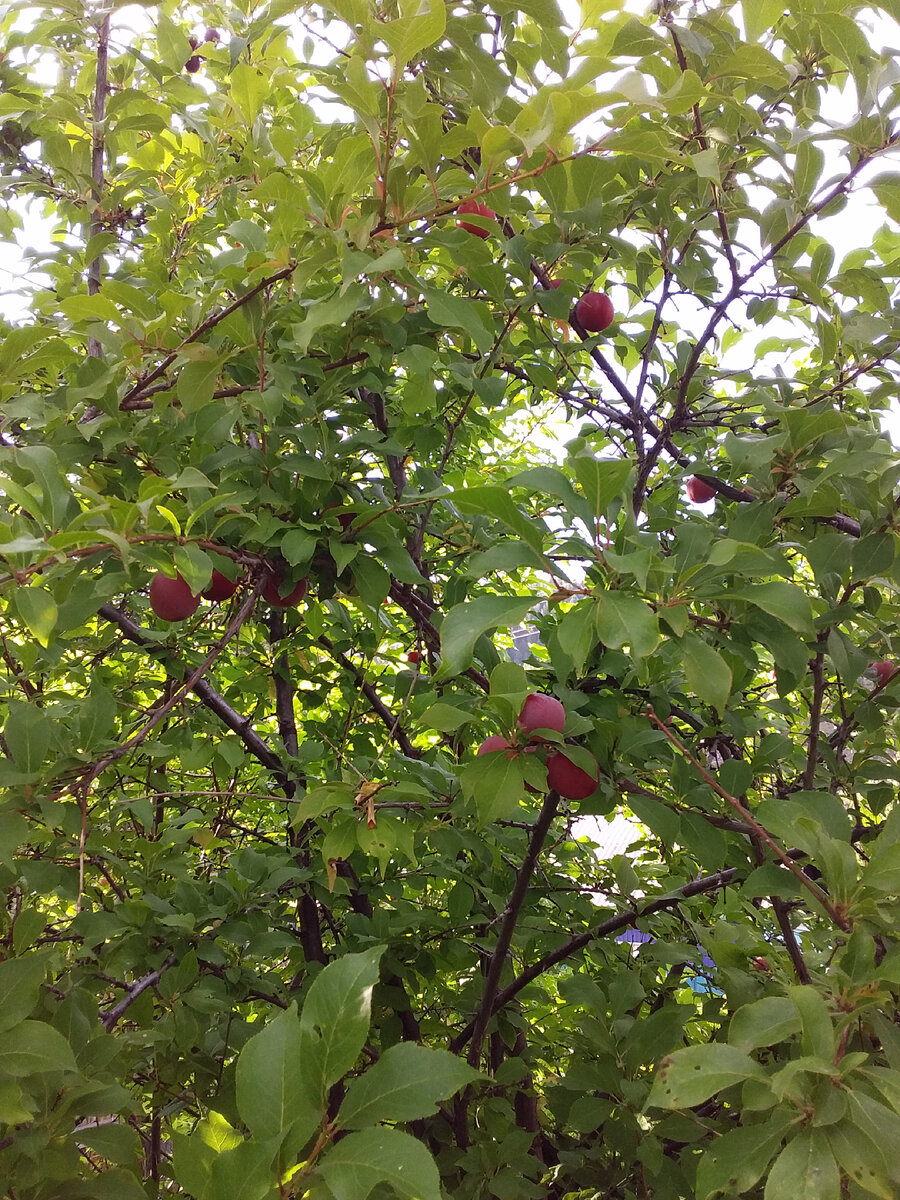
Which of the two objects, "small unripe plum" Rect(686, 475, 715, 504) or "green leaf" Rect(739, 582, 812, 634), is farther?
"small unripe plum" Rect(686, 475, 715, 504)

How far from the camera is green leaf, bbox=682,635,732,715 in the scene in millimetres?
792

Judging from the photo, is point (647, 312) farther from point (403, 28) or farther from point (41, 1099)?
point (41, 1099)

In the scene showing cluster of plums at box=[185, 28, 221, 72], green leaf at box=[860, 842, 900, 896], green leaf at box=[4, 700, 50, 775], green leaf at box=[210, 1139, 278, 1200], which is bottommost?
green leaf at box=[210, 1139, 278, 1200]

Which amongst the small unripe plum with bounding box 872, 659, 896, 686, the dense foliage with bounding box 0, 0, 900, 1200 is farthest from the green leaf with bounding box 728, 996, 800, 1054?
the small unripe plum with bounding box 872, 659, 896, 686

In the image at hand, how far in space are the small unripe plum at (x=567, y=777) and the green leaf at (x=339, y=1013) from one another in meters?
0.34

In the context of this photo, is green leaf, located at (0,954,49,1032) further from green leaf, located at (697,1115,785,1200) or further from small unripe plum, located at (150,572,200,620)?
green leaf, located at (697,1115,785,1200)

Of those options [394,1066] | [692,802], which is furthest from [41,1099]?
[692,802]

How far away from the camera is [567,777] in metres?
0.98

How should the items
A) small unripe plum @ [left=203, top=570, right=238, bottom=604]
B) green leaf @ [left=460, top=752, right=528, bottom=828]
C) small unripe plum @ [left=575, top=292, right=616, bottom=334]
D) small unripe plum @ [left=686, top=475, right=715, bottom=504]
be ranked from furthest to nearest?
small unripe plum @ [left=686, top=475, right=715, bottom=504]
small unripe plum @ [left=575, top=292, right=616, bottom=334]
small unripe plum @ [left=203, top=570, right=238, bottom=604]
green leaf @ [left=460, top=752, right=528, bottom=828]

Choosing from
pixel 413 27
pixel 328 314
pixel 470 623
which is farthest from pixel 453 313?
pixel 470 623

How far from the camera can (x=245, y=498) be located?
42.7 inches

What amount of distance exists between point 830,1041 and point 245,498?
855 mm

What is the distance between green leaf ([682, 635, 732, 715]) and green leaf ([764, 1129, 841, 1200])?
0.35 meters

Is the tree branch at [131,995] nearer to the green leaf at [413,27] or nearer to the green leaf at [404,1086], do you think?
the green leaf at [404,1086]
